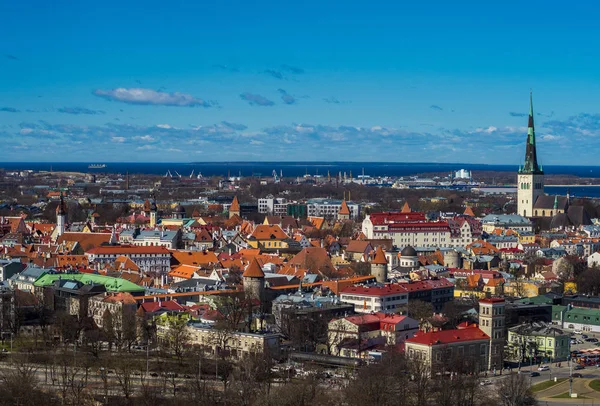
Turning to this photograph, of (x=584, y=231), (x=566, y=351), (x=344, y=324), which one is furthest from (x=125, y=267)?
(x=584, y=231)

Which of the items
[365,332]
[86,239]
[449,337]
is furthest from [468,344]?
[86,239]

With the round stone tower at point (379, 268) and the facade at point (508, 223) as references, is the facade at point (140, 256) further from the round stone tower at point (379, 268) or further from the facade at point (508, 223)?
the facade at point (508, 223)

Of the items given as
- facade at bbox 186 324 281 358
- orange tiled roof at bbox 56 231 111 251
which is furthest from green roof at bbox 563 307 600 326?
A: orange tiled roof at bbox 56 231 111 251

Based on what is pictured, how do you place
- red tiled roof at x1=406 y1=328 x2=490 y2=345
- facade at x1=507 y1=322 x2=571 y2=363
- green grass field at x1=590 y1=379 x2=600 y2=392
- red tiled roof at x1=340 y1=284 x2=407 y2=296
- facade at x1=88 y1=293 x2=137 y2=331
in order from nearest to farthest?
green grass field at x1=590 y1=379 x2=600 y2=392 < red tiled roof at x1=406 y1=328 x2=490 y2=345 < facade at x1=507 y1=322 x2=571 y2=363 < facade at x1=88 y1=293 x2=137 y2=331 < red tiled roof at x1=340 y1=284 x2=407 y2=296

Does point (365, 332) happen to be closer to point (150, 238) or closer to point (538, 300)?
point (538, 300)

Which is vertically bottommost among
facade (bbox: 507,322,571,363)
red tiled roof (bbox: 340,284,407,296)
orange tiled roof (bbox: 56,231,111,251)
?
facade (bbox: 507,322,571,363)

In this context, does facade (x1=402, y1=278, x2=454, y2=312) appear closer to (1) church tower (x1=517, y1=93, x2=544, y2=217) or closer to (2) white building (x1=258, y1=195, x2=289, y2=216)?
(1) church tower (x1=517, y1=93, x2=544, y2=217)

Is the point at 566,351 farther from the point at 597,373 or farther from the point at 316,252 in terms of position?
the point at 316,252
